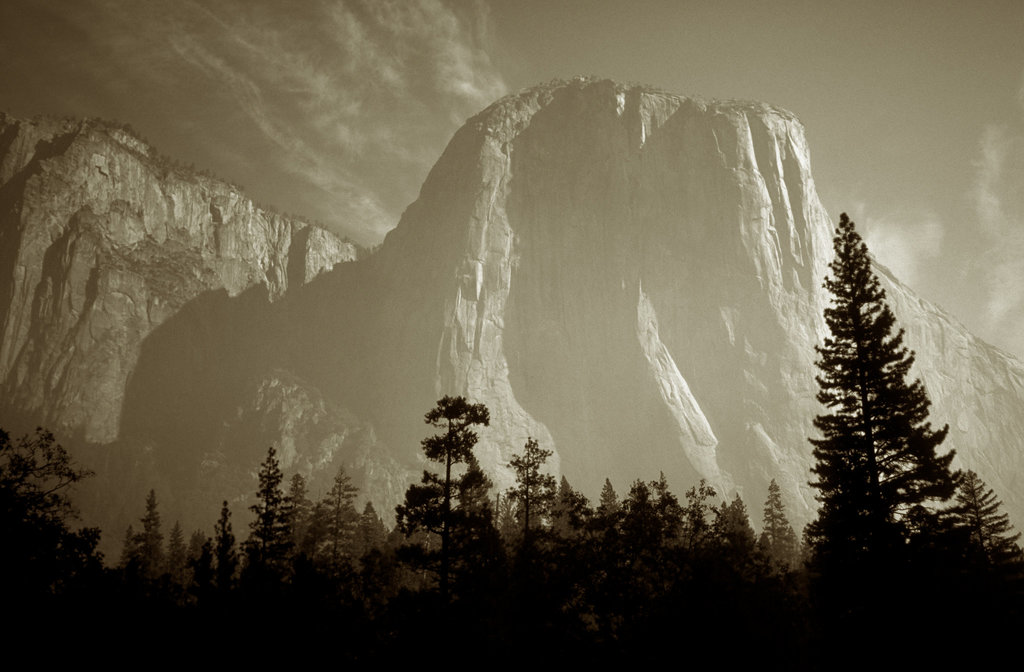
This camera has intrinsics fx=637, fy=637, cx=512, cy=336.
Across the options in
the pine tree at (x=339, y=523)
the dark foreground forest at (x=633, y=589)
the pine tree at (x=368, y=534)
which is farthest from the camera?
the pine tree at (x=368, y=534)

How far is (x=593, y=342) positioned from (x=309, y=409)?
2480 inches

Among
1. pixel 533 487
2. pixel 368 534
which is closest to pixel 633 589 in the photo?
pixel 533 487

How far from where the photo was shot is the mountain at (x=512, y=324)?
120 meters

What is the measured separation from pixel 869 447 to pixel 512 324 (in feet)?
374

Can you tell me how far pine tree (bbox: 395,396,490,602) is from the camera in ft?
73.7

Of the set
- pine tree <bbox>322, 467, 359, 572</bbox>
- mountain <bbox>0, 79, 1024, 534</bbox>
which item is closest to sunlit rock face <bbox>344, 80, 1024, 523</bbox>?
mountain <bbox>0, 79, 1024, 534</bbox>

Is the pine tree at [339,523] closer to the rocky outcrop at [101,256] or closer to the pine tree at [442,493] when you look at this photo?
the pine tree at [442,493]

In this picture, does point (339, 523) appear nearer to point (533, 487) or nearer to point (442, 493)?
point (533, 487)

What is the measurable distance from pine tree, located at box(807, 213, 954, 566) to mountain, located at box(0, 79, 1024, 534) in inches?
3626

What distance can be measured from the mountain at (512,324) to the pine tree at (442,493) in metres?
88.4

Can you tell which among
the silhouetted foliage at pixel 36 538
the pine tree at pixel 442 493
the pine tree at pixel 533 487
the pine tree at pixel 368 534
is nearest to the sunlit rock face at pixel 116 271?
the pine tree at pixel 368 534

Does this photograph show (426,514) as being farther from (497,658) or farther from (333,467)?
(333,467)

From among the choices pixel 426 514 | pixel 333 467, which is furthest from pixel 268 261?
pixel 426 514

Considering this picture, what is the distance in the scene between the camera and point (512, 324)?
132250mm
